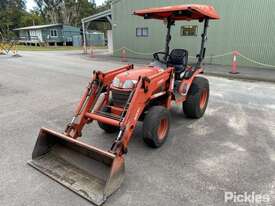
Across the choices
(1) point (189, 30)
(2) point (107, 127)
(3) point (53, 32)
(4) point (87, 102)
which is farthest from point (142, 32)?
(3) point (53, 32)

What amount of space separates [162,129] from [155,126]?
1.33 feet

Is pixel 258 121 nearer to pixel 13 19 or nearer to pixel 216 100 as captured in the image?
pixel 216 100

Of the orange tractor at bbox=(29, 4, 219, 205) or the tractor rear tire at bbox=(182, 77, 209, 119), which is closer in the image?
the orange tractor at bbox=(29, 4, 219, 205)

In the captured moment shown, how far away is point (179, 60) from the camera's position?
15.7 ft

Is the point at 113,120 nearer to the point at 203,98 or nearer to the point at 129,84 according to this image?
the point at 129,84

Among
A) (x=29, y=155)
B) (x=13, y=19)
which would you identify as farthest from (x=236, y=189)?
(x=13, y=19)

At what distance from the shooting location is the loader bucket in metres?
2.56

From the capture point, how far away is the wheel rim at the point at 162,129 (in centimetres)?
371

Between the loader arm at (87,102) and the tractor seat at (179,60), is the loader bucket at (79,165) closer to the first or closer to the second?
the loader arm at (87,102)

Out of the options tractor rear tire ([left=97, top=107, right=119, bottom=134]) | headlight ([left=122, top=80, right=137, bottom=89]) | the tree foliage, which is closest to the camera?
headlight ([left=122, top=80, right=137, bottom=89])

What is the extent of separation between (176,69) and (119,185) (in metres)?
2.80

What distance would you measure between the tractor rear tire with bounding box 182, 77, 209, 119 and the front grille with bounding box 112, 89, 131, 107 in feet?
5.19

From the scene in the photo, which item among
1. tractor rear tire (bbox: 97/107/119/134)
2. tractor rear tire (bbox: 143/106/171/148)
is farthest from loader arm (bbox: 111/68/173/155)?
tractor rear tire (bbox: 97/107/119/134)

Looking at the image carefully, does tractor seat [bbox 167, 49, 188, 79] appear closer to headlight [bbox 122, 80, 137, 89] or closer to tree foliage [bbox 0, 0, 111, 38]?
headlight [bbox 122, 80, 137, 89]
